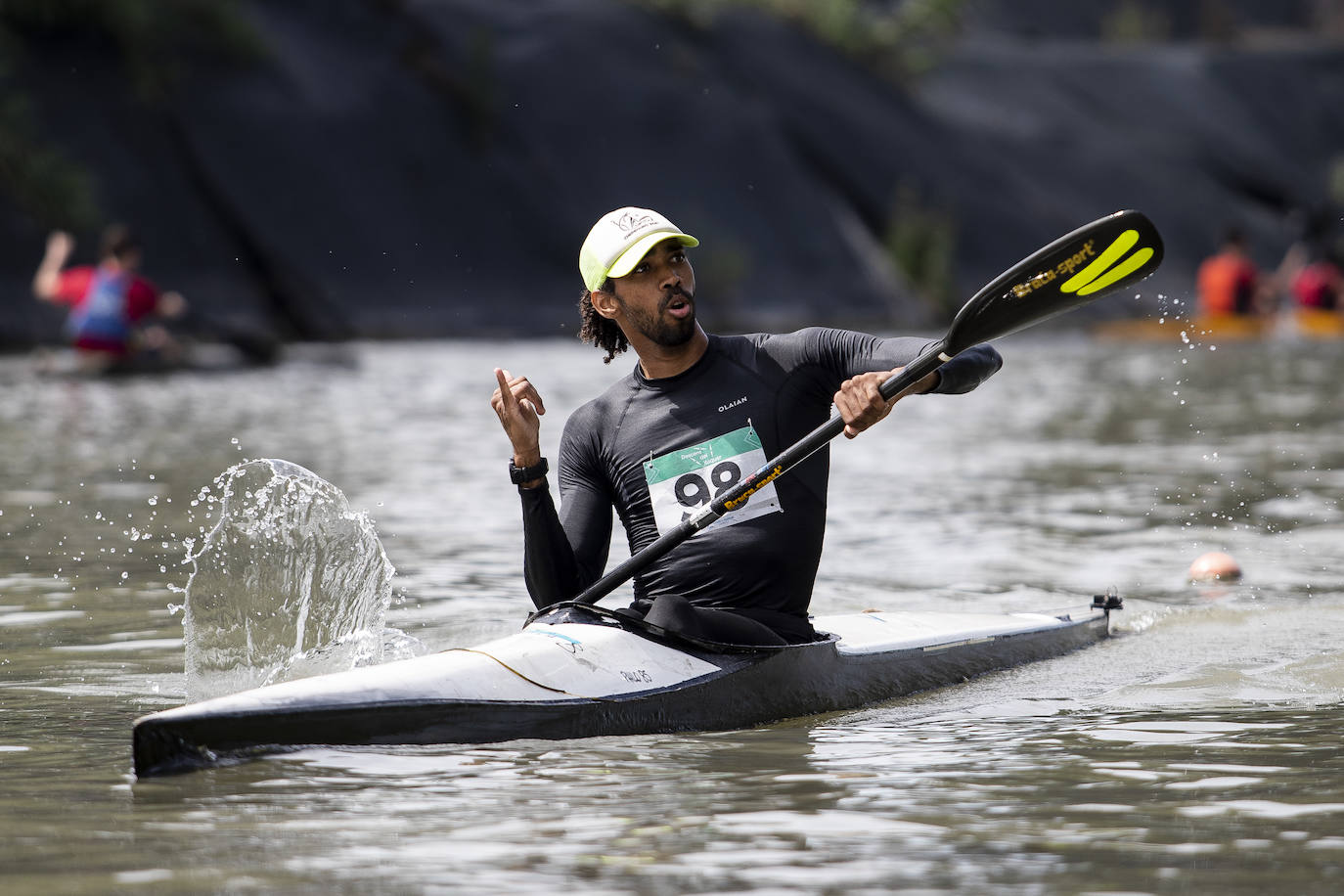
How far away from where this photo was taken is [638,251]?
5039 mm

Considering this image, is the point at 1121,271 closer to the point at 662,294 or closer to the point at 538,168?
the point at 662,294

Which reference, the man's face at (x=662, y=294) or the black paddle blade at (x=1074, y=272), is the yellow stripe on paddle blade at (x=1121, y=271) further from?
the man's face at (x=662, y=294)

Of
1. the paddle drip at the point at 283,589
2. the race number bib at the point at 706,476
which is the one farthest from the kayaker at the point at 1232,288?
the race number bib at the point at 706,476

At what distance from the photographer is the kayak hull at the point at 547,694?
4.34 meters

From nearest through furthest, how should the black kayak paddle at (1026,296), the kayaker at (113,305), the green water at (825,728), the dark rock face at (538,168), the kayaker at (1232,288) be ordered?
the green water at (825,728) < the black kayak paddle at (1026,296) < the kayaker at (113,305) < the kayaker at (1232,288) < the dark rock face at (538,168)

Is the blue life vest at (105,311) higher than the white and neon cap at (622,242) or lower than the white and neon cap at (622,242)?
higher

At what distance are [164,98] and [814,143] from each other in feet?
44.9

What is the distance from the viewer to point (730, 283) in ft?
105

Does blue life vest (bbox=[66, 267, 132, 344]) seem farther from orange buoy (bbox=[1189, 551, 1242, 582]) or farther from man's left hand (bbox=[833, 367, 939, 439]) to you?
man's left hand (bbox=[833, 367, 939, 439])

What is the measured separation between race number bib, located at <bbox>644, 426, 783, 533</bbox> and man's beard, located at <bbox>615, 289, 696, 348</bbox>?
1.02ft

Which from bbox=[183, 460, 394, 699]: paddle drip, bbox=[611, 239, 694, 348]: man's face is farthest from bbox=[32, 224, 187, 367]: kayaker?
bbox=[611, 239, 694, 348]: man's face

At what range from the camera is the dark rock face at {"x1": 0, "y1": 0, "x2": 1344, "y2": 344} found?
→ 28.3 meters

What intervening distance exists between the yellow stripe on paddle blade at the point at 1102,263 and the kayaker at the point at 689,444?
39 centimetres

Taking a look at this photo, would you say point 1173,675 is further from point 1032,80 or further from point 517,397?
point 1032,80
